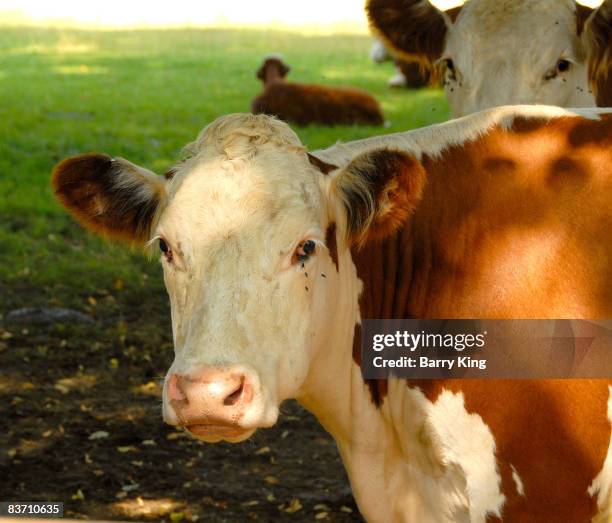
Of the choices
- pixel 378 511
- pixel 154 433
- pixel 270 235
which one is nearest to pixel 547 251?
pixel 270 235

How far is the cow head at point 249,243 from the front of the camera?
3.53 m

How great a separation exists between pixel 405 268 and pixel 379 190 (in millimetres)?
389

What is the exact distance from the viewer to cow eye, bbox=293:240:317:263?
385cm

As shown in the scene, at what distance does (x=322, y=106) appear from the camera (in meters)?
16.4

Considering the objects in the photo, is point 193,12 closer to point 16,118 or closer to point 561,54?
point 16,118

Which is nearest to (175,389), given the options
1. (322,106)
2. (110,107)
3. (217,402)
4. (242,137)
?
(217,402)

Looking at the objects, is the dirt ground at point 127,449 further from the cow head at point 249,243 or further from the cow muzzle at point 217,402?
the cow muzzle at point 217,402

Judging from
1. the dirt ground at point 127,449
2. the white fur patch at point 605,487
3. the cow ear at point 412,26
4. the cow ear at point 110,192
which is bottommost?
the dirt ground at point 127,449

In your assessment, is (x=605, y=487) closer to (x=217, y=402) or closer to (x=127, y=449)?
(x=217, y=402)

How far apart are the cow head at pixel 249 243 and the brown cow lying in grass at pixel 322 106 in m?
12.1

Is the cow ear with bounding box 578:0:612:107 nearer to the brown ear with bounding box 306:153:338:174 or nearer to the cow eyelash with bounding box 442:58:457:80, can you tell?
the cow eyelash with bounding box 442:58:457:80

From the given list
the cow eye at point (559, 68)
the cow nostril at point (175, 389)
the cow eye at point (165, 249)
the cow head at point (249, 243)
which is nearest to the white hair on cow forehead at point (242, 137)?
the cow head at point (249, 243)

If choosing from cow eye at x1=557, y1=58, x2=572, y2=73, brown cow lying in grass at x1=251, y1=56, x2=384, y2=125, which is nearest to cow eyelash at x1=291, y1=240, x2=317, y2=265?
cow eye at x1=557, y1=58, x2=572, y2=73

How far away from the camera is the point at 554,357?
3939 mm
